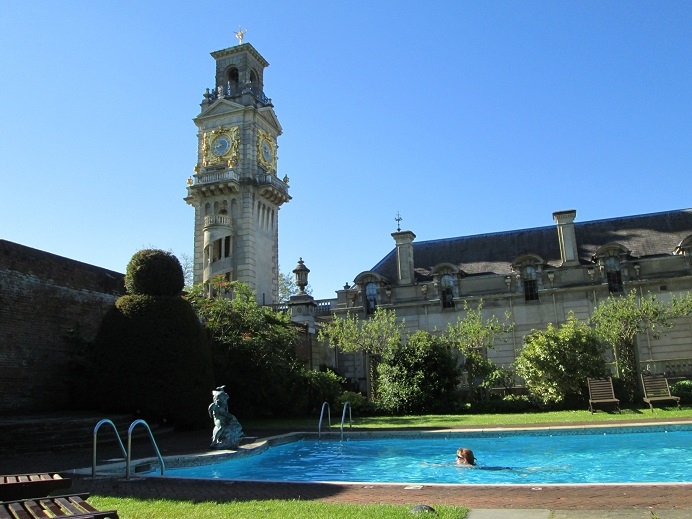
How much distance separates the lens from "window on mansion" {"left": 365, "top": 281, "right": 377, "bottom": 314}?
1478 inches

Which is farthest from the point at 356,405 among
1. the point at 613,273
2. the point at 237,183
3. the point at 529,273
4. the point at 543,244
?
the point at 237,183

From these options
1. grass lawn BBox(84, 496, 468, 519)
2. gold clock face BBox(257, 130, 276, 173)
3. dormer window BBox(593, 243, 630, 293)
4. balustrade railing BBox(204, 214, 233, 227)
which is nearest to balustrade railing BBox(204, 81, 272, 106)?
gold clock face BBox(257, 130, 276, 173)

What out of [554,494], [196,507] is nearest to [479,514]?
[554,494]

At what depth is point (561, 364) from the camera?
76.3 ft

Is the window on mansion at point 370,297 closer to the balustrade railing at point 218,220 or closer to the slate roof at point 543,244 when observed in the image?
the slate roof at point 543,244

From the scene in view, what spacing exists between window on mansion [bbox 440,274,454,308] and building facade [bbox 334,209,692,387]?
60mm

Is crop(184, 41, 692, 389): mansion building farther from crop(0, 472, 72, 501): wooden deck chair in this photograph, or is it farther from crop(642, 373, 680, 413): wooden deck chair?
crop(0, 472, 72, 501): wooden deck chair

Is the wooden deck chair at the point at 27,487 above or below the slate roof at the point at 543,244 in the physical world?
below

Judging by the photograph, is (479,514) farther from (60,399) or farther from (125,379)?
(60,399)

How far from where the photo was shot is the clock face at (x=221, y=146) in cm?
4544

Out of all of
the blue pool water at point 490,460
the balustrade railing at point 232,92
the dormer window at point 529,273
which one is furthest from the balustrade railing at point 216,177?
the blue pool water at point 490,460

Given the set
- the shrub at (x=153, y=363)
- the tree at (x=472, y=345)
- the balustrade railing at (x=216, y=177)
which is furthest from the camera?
the balustrade railing at (x=216, y=177)

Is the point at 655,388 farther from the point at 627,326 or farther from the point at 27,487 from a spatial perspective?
the point at 27,487

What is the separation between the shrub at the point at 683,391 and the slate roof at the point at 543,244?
38.9 feet
